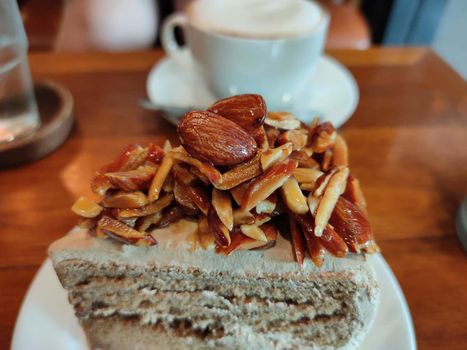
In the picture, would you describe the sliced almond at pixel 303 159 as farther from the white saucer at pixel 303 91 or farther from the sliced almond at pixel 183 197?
the white saucer at pixel 303 91

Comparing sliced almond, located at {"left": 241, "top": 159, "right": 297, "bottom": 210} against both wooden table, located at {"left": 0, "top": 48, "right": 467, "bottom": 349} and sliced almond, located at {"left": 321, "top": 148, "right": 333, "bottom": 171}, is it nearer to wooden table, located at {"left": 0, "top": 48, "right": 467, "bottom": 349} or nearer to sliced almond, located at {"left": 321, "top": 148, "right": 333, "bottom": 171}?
sliced almond, located at {"left": 321, "top": 148, "right": 333, "bottom": 171}

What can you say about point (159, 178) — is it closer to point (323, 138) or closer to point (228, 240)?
point (228, 240)

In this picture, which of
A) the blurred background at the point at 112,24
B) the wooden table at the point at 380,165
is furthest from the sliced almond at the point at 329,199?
the blurred background at the point at 112,24

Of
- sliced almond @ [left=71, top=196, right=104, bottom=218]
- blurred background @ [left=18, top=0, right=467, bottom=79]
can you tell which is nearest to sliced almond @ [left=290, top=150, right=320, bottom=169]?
sliced almond @ [left=71, top=196, right=104, bottom=218]

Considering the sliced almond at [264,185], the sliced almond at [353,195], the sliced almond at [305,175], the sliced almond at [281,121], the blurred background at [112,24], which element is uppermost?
the sliced almond at [281,121]

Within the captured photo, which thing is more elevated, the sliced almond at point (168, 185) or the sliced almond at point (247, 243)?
the sliced almond at point (168, 185)

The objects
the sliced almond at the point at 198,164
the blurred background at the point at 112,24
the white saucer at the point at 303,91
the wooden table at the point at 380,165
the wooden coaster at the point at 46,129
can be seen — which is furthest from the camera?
the blurred background at the point at 112,24

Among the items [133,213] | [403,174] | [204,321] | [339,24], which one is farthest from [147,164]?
[339,24]
